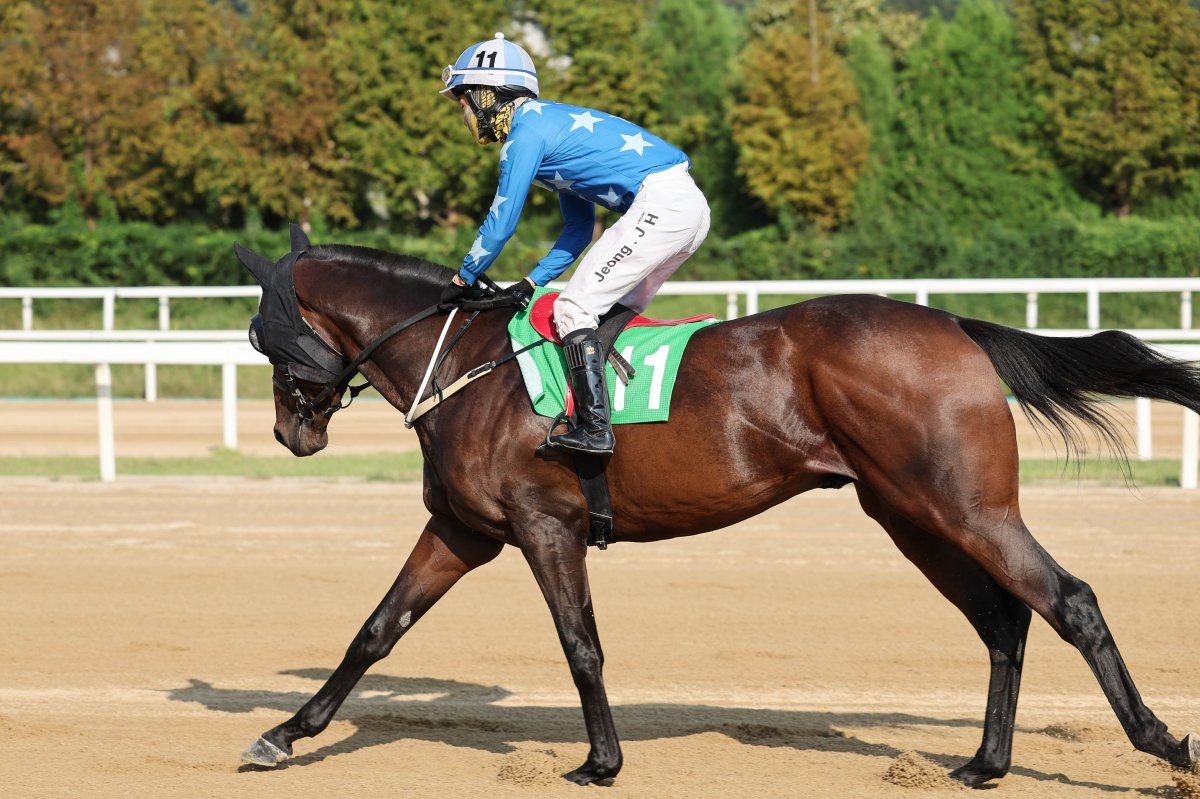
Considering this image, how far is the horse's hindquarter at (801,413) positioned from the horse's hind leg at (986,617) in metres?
0.31

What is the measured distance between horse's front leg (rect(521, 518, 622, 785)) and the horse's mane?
101cm

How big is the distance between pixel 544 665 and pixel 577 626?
1.59 meters

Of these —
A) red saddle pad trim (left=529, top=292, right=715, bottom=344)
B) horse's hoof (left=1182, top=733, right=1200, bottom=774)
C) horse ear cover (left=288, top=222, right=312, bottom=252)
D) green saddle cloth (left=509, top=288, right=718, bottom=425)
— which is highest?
horse ear cover (left=288, top=222, right=312, bottom=252)

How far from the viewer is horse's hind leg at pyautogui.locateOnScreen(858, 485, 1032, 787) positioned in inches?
176

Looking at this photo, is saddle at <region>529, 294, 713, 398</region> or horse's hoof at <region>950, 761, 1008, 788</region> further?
saddle at <region>529, 294, 713, 398</region>

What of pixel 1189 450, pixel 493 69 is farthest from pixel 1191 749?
Answer: pixel 1189 450

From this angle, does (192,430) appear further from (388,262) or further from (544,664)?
(388,262)

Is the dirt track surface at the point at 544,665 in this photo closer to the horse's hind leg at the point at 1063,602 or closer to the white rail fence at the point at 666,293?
the horse's hind leg at the point at 1063,602

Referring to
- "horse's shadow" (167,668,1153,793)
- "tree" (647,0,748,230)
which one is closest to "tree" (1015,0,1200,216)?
"tree" (647,0,748,230)

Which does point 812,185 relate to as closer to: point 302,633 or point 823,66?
point 823,66

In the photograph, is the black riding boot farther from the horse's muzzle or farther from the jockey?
the horse's muzzle

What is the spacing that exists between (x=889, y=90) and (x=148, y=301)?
585 inches

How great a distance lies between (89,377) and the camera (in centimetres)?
1798

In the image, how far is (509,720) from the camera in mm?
5281
